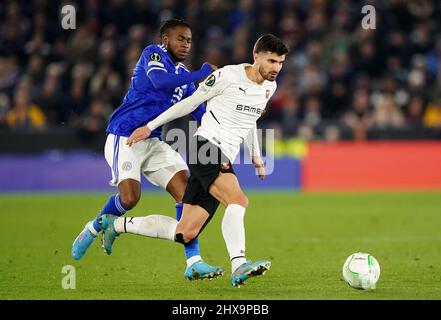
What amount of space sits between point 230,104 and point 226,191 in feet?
2.44

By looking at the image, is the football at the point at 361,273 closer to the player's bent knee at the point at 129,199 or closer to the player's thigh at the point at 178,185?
the player's thigh at the point at 178,185

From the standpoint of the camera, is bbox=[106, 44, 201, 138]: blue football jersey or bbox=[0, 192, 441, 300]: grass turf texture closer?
bbox=[0, 192, 441, 300]: grass turf texture

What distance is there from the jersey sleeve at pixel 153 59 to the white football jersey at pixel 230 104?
515 millimetres

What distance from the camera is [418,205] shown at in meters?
14.6

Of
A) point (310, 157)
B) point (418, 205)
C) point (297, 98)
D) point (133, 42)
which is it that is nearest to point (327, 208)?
point (418, 205)

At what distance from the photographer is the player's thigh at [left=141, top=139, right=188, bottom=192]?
8.09 m

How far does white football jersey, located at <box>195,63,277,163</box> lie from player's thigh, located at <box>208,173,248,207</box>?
0.79 feet

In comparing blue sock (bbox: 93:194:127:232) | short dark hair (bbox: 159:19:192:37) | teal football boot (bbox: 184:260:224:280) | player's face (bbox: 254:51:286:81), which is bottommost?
teal football boot (bbox: 184:260:224:280)

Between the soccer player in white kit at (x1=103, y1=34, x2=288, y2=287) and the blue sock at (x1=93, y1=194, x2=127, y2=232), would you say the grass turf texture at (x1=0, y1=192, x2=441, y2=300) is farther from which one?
the soccer player in white kit at (x1=103, y1=34, x2=288, y2=287)

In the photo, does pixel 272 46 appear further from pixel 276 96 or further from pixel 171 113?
pixel 276 96

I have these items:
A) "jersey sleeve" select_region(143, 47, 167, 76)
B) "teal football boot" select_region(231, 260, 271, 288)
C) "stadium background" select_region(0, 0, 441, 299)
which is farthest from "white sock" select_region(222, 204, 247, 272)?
"stadium background" select_region(0, 0, 441, 299)

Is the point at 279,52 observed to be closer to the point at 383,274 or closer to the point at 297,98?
the point at 383,274

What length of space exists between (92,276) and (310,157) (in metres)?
9.63

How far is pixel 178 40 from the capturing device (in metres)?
7.88
